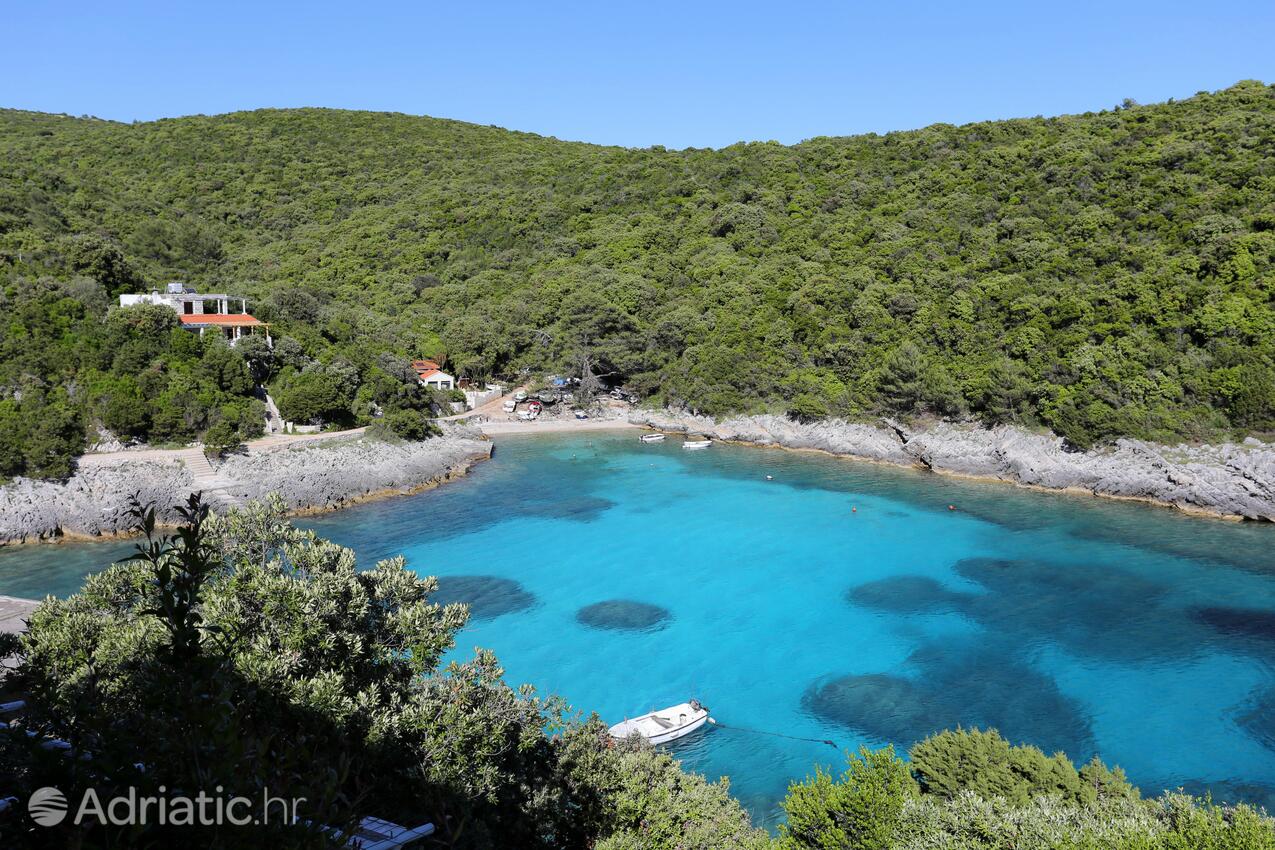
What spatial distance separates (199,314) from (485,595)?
1155 inches

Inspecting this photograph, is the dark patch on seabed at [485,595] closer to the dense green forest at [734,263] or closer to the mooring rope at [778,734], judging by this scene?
the mooring rope at [778,734]

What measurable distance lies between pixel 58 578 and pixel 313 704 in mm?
20979

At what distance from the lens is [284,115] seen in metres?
104

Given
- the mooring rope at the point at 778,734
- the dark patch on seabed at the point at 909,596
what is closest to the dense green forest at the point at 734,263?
the dark patch on seabed at the point at 909,596

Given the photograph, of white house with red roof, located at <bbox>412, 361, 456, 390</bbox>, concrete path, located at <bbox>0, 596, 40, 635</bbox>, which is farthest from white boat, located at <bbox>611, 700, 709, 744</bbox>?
white house with red roof, located at <bbox>412, 361, 456, 390</bbox>

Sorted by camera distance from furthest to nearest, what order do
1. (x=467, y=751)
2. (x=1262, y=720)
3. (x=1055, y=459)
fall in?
(x=1055, y=459)
(x=1262, y=720)
(x=467, y=751)

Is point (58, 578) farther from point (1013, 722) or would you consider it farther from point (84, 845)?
point (1013, 722)

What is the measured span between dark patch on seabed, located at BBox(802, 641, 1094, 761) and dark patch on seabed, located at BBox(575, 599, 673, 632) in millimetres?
5380

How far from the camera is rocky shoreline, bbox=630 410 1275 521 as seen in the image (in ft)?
103

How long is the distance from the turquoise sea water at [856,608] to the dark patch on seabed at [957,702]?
2.7 inches

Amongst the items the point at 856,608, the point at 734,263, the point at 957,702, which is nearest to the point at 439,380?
the point at 734,263

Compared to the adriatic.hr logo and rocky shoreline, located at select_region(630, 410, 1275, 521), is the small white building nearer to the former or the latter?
rocky shoreline, located at select_region(630, 410, 1275, 521)

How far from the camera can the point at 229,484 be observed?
30688mm

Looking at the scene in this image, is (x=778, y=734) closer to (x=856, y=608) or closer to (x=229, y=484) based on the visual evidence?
(x=856, y=608)
